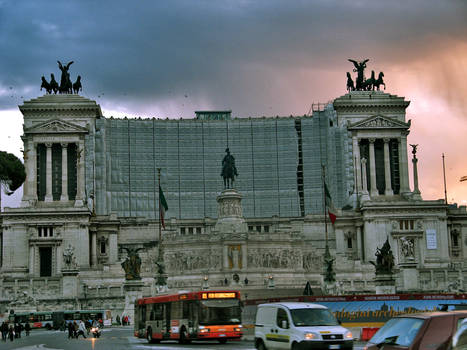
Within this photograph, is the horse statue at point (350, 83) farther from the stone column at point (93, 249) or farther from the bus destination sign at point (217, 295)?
the bus destination sign at point (217, 295)

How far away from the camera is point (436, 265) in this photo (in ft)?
334

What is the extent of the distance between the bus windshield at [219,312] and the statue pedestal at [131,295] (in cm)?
3502

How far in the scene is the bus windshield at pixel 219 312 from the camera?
40531 mm

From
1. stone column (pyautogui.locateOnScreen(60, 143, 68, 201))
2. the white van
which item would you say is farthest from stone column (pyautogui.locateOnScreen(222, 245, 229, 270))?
the white van

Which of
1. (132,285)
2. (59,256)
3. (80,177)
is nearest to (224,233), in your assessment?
(132,285)

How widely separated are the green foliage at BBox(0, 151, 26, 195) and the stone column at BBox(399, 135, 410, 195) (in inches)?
2141

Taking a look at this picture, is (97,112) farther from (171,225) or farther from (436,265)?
(436,265)

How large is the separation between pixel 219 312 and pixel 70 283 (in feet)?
159

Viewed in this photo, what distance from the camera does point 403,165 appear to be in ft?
364

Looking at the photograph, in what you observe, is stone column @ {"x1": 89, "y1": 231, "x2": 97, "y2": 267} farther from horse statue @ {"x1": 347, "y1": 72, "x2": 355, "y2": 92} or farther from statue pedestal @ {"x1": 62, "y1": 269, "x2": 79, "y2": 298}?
horse statue @ {"x1": 347, "y1": 72, "x2": 355, "y2": 92}

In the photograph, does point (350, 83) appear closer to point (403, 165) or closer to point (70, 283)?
point (403, 165)

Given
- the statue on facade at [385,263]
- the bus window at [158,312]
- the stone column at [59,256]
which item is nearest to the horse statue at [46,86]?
the stone column at [59,256]

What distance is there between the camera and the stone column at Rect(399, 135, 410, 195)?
110375mm

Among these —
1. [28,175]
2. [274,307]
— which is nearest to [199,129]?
[28,175]
